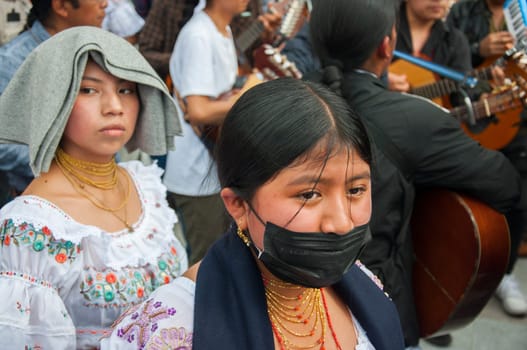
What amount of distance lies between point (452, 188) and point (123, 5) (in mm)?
2631

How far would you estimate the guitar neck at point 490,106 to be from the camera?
2.88 metres

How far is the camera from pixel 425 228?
250cm

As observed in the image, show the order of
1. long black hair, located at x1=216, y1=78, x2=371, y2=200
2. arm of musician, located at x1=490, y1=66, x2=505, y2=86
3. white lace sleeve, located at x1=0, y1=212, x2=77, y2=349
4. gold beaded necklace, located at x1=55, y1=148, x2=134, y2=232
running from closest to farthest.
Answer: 1. long black hair, located at x1=216, y1=78, x2=371, y2=200
2. white lace sleeve, located at x1=0, y1=212, x2=77, y2=349
3. gold beaded necklace, located at x1=55, y1=148, x2=134, y2=232
4. arm of musician, located at x1=490, y1=66, x2=505, y2=86

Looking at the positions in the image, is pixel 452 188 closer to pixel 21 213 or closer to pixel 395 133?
pixel 395 133

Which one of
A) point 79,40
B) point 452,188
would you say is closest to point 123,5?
point 79,40

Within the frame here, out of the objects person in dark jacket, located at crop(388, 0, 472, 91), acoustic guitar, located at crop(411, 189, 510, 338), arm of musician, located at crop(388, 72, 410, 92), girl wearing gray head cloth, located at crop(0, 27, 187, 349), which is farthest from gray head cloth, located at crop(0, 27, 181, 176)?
person in dark jacket, located at crop(388, 0, 472, 91)

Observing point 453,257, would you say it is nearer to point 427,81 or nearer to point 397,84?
point 397,84

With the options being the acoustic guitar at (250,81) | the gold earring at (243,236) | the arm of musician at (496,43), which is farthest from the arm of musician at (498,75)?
the gold earring at (243,236)

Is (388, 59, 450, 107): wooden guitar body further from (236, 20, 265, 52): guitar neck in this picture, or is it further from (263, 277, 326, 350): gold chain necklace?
(263, 277, 326, 350): gold chain necklace

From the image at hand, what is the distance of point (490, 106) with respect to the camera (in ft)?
10.0

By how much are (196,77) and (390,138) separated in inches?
45.1

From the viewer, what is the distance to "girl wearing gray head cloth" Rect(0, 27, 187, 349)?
1.57m

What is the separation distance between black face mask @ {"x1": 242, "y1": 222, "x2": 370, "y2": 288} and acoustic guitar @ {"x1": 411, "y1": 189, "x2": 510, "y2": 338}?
1.17 metres

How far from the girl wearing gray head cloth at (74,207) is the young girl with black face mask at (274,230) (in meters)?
0.37
